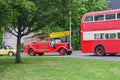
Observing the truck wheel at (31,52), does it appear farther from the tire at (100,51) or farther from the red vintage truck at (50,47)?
the tire at (100,51)

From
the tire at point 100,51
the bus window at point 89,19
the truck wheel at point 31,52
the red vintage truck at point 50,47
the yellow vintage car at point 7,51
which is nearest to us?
A: the tire at point 100,51

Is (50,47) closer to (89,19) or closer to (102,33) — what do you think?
(89,19)

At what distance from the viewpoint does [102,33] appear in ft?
105

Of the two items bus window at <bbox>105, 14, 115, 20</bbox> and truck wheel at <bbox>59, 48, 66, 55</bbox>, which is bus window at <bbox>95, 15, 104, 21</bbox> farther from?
truck wheel at <bbox>59, 48, 66, 55</bbox>

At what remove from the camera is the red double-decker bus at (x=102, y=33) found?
3067 centimetres

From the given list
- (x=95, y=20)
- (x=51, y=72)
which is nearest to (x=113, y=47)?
(x=95, y=20)

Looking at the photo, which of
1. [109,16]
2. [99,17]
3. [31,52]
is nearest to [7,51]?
[31,52]

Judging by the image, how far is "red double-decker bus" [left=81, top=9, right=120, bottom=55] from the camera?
1208 inches

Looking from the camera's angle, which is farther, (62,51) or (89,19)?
(62,51)

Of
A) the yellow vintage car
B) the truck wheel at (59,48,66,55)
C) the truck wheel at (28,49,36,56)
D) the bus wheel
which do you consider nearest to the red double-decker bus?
the bus wheel

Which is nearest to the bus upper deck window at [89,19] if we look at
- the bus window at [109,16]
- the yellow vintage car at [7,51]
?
the bus window at [109,16]

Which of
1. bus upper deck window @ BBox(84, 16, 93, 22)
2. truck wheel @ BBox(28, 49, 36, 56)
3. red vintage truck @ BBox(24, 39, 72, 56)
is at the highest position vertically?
bus upper deck window @ BBox(84, 16, 93, 22)

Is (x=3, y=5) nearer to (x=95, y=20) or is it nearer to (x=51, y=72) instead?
(x=51, y=72)

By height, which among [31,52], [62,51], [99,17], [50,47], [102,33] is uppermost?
[99,17]
